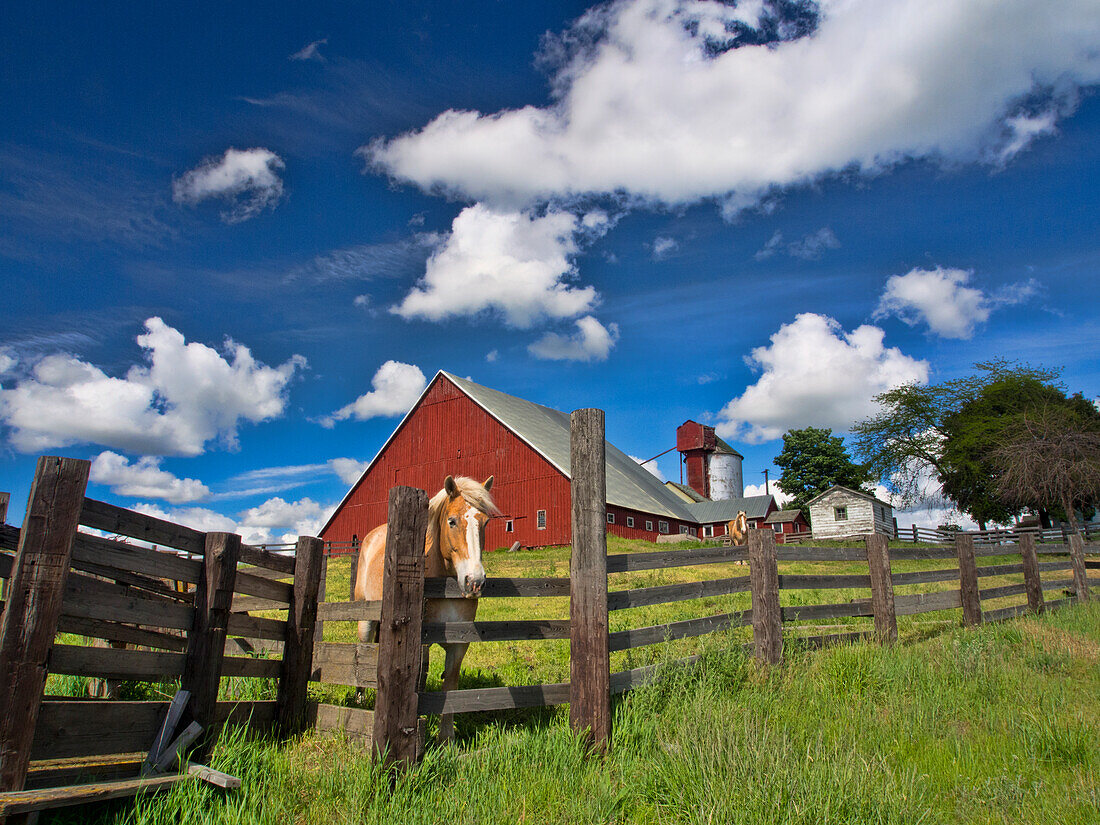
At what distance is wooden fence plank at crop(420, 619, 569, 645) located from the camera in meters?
4.79

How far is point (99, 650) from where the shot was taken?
4.11 metres

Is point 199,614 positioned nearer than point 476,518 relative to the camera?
Yes

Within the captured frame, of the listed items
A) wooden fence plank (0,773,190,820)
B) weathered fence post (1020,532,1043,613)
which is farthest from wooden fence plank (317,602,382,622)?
weathered fence post (1020,532,1043,613)

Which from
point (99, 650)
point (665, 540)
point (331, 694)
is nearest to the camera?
point (99, 650)

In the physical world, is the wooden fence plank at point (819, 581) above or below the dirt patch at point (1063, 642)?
above

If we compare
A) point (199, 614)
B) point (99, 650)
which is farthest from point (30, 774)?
point (199, 614)

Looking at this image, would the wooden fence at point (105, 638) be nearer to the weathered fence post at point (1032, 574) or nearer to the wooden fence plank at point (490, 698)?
the wooden fence plank at point (490, 698)

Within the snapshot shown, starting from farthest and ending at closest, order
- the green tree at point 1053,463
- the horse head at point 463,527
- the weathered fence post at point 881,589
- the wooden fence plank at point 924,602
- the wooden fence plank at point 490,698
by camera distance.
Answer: the green tree at point 1053,463
the wooden fence plank at point 924,602
the weathered fence post at point 881,589
the horse head at point 463,527
the wooden fence plank at point 490,698

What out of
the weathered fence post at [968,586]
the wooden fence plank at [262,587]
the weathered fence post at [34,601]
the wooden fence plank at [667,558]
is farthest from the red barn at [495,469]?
the weathered fence post at [34,601]

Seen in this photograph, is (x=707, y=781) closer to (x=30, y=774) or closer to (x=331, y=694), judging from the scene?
(x=30, y=774)

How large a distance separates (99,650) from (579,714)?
3.17 meters

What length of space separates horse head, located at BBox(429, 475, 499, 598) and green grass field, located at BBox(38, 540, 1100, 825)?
112 cm

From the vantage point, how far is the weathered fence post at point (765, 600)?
6703 mm

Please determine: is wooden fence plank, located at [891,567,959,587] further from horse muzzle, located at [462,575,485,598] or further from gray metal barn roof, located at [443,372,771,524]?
gray metal barn roof, located at [443,372,771,524]
